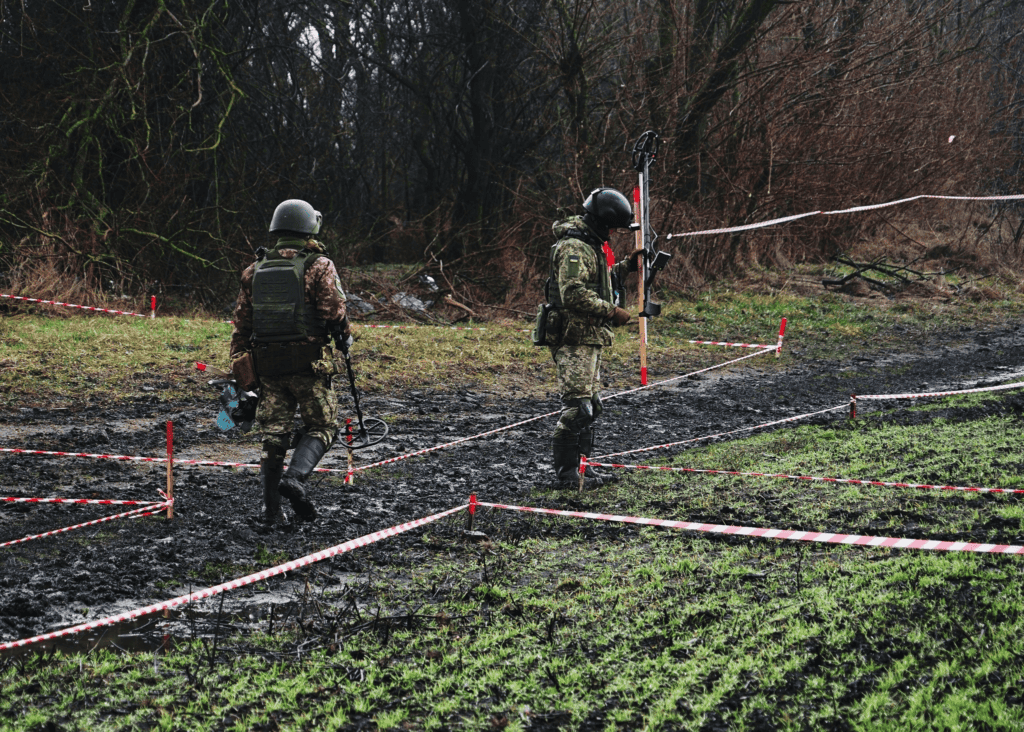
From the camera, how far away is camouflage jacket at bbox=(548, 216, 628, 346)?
600cm

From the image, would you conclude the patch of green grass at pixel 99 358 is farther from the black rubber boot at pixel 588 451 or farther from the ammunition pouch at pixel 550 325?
the black rubber boot at pixel 588 451

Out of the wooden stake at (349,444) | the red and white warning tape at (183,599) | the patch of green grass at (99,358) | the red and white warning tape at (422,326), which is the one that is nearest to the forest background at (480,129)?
the red and white warning tape at (422,326)

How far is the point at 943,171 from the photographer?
18.9m

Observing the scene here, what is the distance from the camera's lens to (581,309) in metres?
6.01

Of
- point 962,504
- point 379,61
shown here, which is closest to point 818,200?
point 379,61

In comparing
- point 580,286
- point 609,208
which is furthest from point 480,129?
point 580,286

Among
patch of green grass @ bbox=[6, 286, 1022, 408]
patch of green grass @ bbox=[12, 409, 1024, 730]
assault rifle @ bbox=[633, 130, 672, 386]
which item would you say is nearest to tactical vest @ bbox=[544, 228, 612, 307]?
assault rifle @ bbox=[633, 130, 672, 386]

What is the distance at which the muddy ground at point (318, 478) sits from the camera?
14.7ft

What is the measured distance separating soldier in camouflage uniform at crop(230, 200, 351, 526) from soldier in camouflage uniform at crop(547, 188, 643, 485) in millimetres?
1575

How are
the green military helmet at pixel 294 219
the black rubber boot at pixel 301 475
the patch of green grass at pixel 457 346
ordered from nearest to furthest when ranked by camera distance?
1. the black rubber boot at pixel 301 475
2. the green military helmet at pixel 294 219
3. the patch of green grass at pixel 457 346

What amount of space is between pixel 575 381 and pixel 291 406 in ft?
6.47

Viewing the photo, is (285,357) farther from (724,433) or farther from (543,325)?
(724,433)

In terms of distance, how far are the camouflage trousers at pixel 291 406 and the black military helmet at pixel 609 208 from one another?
2.23m

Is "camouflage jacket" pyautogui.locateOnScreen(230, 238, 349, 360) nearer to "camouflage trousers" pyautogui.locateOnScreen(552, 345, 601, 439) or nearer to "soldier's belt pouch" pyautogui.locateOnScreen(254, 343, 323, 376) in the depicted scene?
"soldier's belt pouch" pyautogui.locateOnScreen(254, 343, 323, 376)
